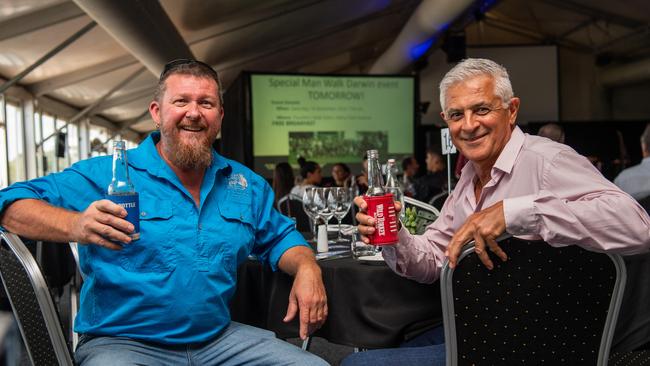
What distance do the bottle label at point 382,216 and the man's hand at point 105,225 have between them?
20.7 inches

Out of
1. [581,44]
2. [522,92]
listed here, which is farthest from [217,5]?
[581,44]

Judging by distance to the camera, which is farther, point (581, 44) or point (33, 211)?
point (581, 44)

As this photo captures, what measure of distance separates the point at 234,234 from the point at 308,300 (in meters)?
0.29

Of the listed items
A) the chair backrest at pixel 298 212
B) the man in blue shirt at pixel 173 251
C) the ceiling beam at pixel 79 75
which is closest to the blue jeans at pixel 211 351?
the man in blue shirt at pixel 173 251

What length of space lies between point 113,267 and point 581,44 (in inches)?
739

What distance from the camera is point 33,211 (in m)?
1.56

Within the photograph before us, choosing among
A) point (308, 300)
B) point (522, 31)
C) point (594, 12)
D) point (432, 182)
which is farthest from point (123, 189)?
point (522, 31)

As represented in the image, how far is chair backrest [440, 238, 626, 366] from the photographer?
1.24 metres

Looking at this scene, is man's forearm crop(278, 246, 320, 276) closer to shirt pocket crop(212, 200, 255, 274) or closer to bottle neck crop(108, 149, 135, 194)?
shirt pocket crop(212, 200, 255, 274)

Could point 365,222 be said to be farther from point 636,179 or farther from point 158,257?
point 636,179

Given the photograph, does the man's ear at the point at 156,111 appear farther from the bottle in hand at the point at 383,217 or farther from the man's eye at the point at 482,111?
the man's eye at the point at 482,111

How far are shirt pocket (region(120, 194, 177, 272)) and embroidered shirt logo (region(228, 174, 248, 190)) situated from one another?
0.26 m

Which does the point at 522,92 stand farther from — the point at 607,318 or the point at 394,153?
the point at 607,318

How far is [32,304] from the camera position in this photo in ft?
4.55
